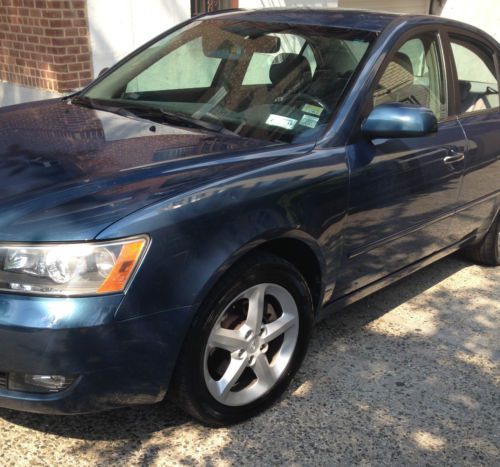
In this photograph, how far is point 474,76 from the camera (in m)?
4.06

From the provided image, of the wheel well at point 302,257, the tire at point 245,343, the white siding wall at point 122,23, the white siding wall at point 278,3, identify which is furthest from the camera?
the white siding wall at point 278,3

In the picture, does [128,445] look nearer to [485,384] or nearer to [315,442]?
[315,442]

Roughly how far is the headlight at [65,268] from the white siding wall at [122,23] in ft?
14.4

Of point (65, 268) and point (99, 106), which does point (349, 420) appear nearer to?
point (65, 268)

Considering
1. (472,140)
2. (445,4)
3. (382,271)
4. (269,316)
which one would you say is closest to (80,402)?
(269,316)

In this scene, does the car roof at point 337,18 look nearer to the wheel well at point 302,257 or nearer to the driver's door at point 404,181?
the driver's door at point 404,181

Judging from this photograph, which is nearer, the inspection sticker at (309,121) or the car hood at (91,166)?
the car hood at (91,166)

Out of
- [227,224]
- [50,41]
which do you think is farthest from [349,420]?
[50,41]

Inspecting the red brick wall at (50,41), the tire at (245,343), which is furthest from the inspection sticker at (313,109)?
the red brick wall at (50,41)

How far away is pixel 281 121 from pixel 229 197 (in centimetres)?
75

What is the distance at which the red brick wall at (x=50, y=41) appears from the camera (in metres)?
5.77

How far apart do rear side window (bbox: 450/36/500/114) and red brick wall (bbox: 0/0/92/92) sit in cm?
354

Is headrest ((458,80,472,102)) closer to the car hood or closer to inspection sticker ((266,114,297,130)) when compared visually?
inspection sticker ((266,114,297,130))

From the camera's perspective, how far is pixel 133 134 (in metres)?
2.86
